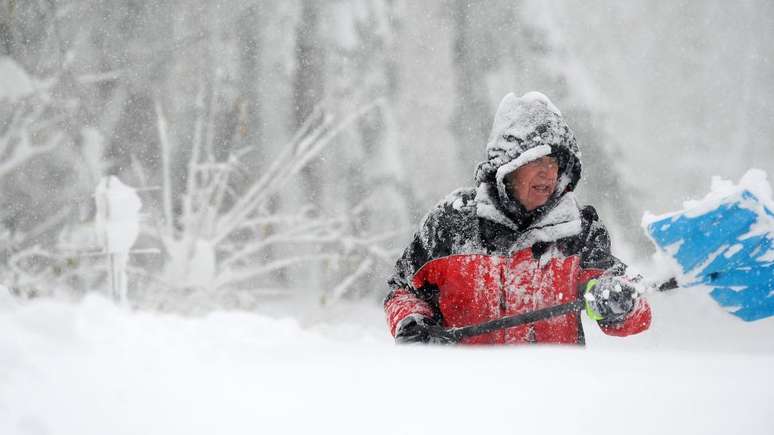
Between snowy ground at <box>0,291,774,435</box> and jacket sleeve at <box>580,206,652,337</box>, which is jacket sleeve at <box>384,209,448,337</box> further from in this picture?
snowy ground at <box>0,291,774,435</box>

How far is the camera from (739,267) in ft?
6.32

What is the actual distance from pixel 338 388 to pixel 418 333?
1532mm

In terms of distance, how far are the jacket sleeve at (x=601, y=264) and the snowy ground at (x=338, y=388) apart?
1.43m

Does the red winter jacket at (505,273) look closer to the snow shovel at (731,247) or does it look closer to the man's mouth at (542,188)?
the man's mouth at (542,188)

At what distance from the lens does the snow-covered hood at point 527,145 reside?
223 centimetres

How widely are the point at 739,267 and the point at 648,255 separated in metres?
9.58

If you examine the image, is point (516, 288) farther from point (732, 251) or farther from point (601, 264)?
point (732, 251)

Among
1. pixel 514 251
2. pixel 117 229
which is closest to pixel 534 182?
pixel 514 251

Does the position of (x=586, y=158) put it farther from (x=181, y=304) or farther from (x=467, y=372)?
(x=467, y=372)

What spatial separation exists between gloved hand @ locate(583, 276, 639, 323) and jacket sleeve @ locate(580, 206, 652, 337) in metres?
0.15

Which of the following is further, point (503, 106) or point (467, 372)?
point (503, 106)

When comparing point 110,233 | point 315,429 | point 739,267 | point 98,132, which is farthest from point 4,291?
point 98,132

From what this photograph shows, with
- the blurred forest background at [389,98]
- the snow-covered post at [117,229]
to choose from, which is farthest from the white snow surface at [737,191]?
the blurred forest background at [389,98]

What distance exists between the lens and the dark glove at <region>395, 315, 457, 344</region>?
2.11 m
